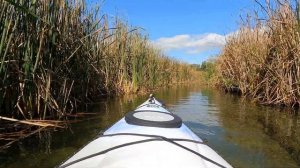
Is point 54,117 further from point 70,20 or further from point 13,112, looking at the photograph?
point 70,20

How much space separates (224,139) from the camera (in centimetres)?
557

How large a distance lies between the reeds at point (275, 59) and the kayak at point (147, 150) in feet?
17.3

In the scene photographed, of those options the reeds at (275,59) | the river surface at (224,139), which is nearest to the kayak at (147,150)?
the river surface at (224,139)

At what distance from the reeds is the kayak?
527cm

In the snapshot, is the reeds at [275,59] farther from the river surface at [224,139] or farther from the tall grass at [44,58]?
the tall grass at [44,58]

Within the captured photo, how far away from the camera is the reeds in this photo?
8.03m

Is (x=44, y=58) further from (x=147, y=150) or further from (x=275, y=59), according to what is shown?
(x=275, y=59)

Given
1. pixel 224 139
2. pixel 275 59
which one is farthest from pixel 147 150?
pixel 275 59

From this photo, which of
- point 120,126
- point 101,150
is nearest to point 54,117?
point 120,126

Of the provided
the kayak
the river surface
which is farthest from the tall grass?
the kayak

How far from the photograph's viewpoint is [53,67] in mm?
6270

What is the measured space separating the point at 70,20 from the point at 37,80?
1.65 meters

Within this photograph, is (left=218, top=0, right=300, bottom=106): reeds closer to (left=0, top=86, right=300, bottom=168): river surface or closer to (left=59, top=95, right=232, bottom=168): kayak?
(left=0, top=86, right=300, bottom=168): river surface

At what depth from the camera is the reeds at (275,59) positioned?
8031 mm
